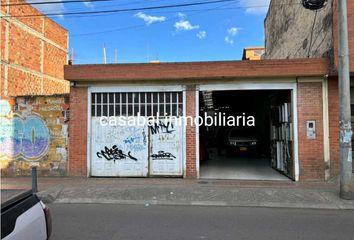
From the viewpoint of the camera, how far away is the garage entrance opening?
12.6 metres

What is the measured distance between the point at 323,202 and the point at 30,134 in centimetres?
1003

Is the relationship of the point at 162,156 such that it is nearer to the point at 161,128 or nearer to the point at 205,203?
the point at 161,128

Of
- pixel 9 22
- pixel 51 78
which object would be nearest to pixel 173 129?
pixel 9 22

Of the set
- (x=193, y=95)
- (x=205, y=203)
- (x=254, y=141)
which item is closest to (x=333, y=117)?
(x=193, y=95)

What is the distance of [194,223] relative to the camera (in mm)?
6711

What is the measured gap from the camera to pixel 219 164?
15.7m

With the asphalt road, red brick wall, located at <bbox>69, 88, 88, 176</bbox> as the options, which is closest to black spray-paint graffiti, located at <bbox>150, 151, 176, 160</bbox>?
red brick wall, located at <bbox>69, 88, 88, 176</bbox>

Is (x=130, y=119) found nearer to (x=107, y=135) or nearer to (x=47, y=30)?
(x=107, y=135)

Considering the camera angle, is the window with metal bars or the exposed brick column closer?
the exposed brick column

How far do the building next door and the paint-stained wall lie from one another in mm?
1147

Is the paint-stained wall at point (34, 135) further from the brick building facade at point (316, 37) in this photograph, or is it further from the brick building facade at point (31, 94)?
the brick building facade at point (316, 37)

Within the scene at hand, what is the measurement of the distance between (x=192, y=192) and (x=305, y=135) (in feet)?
14.9

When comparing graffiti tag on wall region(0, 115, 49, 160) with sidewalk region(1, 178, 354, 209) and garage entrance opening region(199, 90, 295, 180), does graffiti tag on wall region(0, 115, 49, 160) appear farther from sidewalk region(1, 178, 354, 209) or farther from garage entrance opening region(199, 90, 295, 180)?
garage entrance opening region(199, 90, 295, 180)

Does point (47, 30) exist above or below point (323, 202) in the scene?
above
